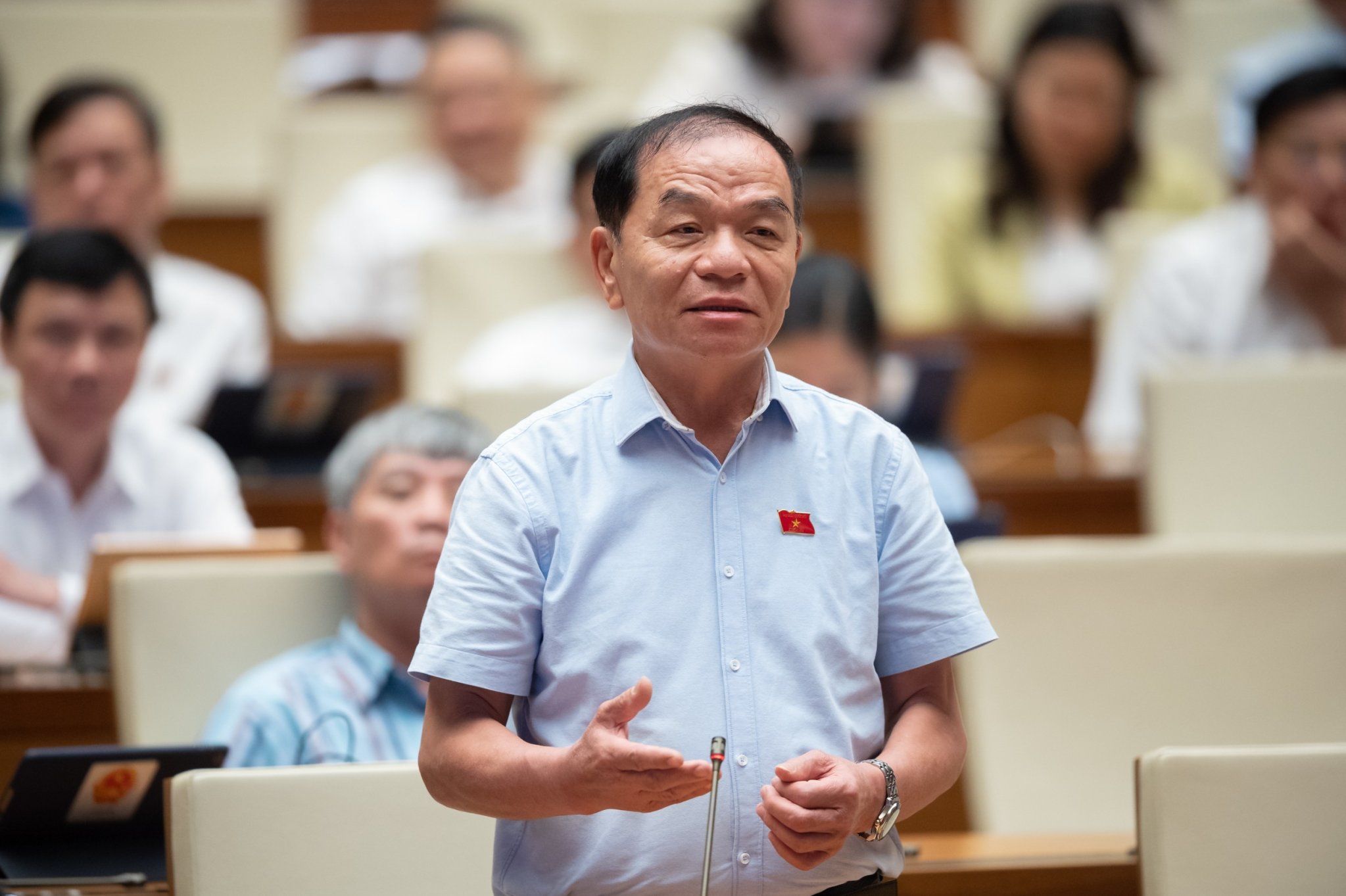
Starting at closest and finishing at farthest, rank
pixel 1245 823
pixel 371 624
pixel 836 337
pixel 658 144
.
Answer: pixel 658 144
pixel 1245 823
pixel 371 624
pixel 836 337

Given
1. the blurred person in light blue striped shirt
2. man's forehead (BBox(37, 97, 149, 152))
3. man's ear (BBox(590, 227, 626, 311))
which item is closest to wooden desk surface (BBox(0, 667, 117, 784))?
the blurred person in light blue striped shirt

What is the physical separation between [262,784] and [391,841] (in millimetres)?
109

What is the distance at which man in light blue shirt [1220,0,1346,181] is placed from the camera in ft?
11.7

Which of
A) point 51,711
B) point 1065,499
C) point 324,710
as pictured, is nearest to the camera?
point 324,710

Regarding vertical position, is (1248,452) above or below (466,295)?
below

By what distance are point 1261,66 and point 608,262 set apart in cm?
299

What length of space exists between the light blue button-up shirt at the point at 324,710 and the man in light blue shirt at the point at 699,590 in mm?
527

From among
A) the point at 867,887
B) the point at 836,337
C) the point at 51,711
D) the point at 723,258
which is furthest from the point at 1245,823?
the point at 51,711

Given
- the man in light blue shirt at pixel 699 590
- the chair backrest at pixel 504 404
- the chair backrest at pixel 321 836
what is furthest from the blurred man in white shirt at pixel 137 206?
the man in light blue shirt at pixel 699 590

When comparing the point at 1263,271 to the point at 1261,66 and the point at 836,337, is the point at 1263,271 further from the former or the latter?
the point at 1261,66

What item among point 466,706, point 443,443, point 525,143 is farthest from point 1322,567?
point 525,143

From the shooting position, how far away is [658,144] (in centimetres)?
101

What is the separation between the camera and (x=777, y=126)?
10.6 feet

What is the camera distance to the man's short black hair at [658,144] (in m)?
1.01
